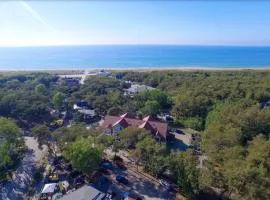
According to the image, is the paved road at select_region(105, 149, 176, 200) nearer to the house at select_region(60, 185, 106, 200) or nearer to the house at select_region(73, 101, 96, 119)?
the house at select_region(60, 185, 106, 200)

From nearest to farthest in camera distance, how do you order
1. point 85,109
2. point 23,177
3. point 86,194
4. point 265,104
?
point 86,194 → point 23,177 → point 85,109 → point 265,104

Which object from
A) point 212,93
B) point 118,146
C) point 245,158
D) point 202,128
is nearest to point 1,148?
point 118,146

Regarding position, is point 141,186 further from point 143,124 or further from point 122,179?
point 143,124

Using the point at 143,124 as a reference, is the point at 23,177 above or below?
below

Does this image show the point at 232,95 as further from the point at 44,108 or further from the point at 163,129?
the point at 44,108

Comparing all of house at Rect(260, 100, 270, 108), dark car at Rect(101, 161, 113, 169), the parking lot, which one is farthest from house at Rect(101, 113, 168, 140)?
house at Rect(260, 100, 270, 108)

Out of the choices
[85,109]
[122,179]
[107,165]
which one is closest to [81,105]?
[85,109]

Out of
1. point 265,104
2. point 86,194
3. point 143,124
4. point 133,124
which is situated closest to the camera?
point 86,194
